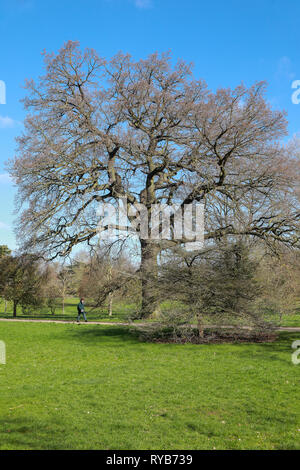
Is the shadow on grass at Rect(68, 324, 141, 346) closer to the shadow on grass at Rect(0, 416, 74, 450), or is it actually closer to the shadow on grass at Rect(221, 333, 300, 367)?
the shadow on grass at Rect(221, 333, 300, 367)

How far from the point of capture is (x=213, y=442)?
538 centimetres

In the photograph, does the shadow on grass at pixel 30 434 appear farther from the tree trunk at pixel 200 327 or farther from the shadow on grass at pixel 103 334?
the tree trunk at pixel 200 327

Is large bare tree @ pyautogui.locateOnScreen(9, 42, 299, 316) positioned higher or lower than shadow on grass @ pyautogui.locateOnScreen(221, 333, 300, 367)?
higher

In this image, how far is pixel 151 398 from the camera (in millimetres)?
7465

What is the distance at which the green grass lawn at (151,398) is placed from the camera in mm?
5523

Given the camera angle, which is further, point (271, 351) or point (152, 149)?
point (152, 149)

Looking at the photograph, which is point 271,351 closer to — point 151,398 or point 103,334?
point 151,398

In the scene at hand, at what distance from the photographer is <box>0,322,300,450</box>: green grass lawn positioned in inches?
217

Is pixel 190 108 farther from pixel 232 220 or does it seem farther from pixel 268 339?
pixel 268 339

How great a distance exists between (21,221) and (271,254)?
38.8ft

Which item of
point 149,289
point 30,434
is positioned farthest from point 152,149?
point 30,434

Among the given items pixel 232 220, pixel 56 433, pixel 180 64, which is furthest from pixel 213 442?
pixel 180 64

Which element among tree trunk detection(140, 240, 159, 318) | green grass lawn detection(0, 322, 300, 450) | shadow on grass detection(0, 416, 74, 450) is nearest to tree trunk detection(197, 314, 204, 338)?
green grass lawn detection(0, 322, 300, 450)
